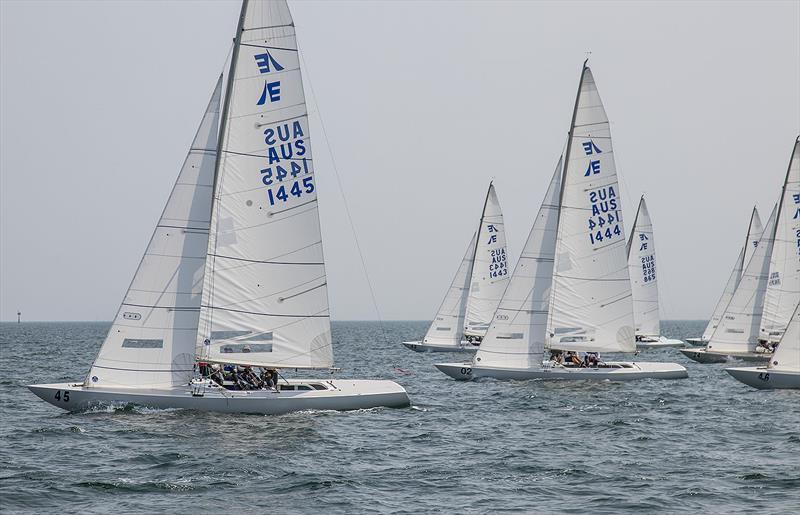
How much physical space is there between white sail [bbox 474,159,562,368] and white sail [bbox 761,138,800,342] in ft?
44.8

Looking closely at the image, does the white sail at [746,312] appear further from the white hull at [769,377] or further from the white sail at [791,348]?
the white sail at [791,348]

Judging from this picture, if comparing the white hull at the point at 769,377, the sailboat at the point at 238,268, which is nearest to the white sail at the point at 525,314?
the white hull at the point at 769,377

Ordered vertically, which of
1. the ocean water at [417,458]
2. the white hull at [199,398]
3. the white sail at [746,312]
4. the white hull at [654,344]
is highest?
the white sail at [746,312]

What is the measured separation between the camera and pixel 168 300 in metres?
27.0

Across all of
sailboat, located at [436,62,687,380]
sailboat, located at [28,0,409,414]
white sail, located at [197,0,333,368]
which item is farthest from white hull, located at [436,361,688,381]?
white sail, located at [197,0,333,368]

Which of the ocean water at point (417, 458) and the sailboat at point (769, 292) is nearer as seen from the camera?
the ocean water at point (417, 458)

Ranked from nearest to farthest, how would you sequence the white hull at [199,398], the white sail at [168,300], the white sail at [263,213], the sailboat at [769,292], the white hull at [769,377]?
the white hull at [199,398]
the white sail at [168,300]
the white sail at [263,213]
the white hull at [769,377]
the sailboat at [769,292]

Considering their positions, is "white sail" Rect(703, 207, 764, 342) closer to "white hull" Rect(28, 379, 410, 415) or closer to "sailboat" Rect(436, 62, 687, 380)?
"sailboat" Rect(436, 62, 687, 380)

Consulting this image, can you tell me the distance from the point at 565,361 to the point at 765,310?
15.6 meters

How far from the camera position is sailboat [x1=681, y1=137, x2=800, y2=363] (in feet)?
153

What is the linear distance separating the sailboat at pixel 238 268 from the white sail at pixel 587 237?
45.0 ft

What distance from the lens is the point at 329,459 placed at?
73.6ft

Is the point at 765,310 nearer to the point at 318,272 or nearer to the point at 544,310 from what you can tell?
the point at 544,310

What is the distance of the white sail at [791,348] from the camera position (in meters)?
36.3
